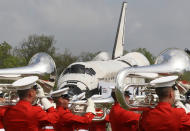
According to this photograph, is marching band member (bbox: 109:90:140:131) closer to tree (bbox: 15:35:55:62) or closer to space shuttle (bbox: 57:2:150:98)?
space shuttle (bbox: 57:2:150:98)

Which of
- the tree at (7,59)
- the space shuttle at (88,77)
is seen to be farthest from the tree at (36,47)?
the space shuttle at (88,77)

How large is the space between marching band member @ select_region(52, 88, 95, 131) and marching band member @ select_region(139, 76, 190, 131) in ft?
7.99

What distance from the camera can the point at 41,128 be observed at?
7594 mm

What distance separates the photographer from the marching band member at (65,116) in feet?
27.2

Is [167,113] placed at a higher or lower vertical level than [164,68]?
lower

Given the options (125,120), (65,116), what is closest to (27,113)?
(65,116)

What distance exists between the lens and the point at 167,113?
5.91 metres

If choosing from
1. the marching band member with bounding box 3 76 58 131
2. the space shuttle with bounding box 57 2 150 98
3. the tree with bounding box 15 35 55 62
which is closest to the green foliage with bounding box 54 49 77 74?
the tree with bounding box 15 35 55 62

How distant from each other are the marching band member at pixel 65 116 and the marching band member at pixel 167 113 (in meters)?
2.44

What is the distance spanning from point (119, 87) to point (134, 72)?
0.51 m

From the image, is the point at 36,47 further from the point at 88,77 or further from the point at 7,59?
the point at 88,77

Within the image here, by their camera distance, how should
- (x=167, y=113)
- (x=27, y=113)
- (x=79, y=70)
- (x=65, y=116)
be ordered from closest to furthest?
1. (x=167, y=113)
2. (x=27, y=113)
3. (x=65, y=116)
4. (x=79, y=70)

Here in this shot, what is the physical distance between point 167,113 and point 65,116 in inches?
110

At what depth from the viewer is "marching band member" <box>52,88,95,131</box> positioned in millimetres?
8289
